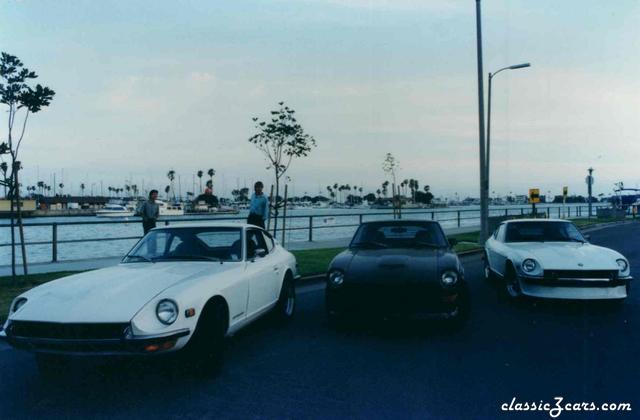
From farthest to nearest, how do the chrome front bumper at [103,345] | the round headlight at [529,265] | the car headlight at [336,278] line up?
the round headlight at [529,265] → the car headlight at [336,278] → the chrome front bumper at [103,345]

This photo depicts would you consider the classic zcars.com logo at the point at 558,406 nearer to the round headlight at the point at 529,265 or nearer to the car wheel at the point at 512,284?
the round headlight at the point at 529,265

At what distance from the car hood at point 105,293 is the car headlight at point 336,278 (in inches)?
54.0

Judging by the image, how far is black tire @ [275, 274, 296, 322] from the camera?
6777mm

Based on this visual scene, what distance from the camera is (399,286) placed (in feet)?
19.0

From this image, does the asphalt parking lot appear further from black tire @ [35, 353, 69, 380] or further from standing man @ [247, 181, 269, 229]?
standing man @ [247, 181, 269, 229]

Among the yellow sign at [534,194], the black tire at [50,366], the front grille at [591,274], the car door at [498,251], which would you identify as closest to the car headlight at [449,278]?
the front grille at [591,274]

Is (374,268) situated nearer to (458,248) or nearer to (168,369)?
(168,369)

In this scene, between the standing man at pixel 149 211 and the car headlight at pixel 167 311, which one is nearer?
the car headlight at pixel 167 311

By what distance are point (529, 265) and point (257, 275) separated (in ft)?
13.6

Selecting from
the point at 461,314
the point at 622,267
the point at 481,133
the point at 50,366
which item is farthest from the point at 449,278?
the point at 481,133

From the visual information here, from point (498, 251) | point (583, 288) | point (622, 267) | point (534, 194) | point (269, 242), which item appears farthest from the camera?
point (534, 194)

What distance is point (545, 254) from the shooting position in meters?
7.67

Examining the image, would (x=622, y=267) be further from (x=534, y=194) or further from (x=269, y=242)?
(x=534, y=194)

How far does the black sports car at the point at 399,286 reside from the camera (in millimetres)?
5746
